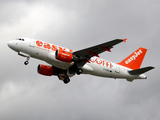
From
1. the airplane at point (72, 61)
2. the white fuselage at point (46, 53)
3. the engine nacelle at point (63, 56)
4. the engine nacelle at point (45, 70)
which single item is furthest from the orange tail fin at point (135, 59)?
the engine nacelle at point (45, 70)

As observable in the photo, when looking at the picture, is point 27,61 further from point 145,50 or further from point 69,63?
point 145,50

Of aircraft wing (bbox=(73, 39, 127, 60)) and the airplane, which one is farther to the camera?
the airplane

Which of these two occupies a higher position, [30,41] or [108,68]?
[30,41]

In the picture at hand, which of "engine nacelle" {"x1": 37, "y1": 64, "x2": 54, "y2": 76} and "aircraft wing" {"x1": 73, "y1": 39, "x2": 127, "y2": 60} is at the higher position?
"aircraft wing" {"x1": 73, "y1": 39, "x2": 127, "y2": 60}

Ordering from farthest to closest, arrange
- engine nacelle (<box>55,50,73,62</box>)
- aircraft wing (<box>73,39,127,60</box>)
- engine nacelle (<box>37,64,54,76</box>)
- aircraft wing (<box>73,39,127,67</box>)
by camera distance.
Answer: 1. engine nacelle (<box>37,64,54,76</box>)
2. engine nacelle (<box>55,50,73,62</box>)
3. aircraft wing (<box>73,39,127,67</box>)
4. aircraft wing (<box>73,39,127,60</box>)

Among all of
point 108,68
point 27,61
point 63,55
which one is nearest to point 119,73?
point 108,68

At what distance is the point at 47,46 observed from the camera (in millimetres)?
47375

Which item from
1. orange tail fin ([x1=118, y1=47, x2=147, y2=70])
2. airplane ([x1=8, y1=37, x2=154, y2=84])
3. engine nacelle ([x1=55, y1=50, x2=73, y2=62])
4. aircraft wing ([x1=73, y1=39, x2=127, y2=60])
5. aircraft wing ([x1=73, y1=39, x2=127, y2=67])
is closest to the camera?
aircraft wing ([x1=73, y1=39, x2=127, y2=60])

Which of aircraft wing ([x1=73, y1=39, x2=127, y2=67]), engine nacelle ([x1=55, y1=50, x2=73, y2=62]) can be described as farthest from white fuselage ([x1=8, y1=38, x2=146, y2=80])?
aircraft wing ([x1=73, y1=39, x2=127, y2=67])

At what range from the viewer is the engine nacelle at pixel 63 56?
46.2 metres

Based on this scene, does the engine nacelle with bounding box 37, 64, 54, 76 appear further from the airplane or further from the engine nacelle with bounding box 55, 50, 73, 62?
the engine nacelle with bounding box 55, 50, 73, 62

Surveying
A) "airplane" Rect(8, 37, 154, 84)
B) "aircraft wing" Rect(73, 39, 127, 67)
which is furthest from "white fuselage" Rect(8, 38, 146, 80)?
"aircraft wing" Rect(73, 39, 127, 67)

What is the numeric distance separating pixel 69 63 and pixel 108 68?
7.07 metres

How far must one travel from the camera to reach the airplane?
4662 centimetres
